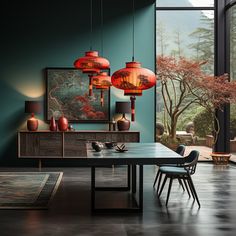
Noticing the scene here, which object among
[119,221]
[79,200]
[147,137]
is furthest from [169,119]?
[119,221]

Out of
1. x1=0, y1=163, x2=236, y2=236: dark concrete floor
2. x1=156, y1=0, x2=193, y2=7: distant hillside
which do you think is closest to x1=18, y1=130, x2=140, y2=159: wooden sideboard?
x1=0, y1=163, x2=236, y2=236: dark concrete floor

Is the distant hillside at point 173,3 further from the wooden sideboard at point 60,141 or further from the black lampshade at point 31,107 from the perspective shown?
the black lampshade at point 31,107

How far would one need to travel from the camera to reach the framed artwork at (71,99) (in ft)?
36.1

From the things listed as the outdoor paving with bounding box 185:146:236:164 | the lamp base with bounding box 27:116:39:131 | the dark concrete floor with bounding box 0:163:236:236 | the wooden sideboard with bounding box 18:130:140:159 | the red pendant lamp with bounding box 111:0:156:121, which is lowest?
the dark concrete floor with bounding box 0:163:236:236

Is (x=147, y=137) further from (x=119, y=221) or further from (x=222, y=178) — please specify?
(x=119, y=221)

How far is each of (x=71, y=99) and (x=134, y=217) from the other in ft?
18.1

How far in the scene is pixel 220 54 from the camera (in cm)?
1178

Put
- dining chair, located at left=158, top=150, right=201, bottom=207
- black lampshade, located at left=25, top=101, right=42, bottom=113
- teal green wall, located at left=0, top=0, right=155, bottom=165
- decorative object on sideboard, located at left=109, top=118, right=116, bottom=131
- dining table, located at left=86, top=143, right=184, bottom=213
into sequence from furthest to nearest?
teal green wall, located at left=0, top=0, right=155, bottom=165
decorative object on sideboard, located at left=109, top=118, right=116, bottom=131
black lampshade, located at left=25, top=101, right=42, bottom=113
dining chair, located at left=158, top=150, right=201, bottom=207
dining table, located at left=86, top=143, right=184, bottom=213

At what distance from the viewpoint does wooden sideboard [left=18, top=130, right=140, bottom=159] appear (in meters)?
10.5

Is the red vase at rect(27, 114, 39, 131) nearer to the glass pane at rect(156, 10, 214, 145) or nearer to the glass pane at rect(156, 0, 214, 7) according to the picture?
the glass pane at rect(156, 10, 214, 145)

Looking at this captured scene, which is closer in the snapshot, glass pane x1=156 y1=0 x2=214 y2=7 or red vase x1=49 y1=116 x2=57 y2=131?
red vase x1=49 y1=116 x2=57 y2=131

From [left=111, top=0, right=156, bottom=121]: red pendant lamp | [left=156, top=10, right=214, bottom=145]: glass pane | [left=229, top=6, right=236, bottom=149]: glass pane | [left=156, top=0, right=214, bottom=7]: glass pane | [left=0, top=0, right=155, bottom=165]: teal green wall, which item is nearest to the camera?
[left=111, top=0, right=156, bottom=121]: red pendant lamp

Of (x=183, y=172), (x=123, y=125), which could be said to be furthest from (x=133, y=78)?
(x=123, y=125)

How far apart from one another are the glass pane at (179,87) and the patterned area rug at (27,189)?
3.15 meters
